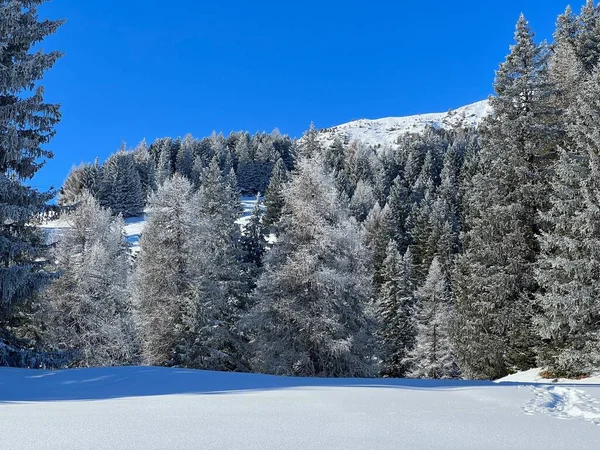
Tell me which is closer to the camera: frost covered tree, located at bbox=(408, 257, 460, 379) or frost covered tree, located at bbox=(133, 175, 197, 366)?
frost covered tree, located at bbox=(133, 175, 197, 366)

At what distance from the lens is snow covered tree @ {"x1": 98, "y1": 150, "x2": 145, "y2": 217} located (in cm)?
7856

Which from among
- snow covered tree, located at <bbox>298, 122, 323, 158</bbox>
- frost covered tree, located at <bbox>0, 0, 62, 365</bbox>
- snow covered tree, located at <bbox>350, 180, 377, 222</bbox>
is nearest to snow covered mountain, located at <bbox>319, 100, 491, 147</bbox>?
snow covered tree, located at <bbox>298, 122, 323, 158</bbox>

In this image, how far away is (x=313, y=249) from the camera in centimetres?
1653

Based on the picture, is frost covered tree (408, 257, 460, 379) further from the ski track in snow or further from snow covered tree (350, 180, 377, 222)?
snow covered tree (350, 180, 377, 222)

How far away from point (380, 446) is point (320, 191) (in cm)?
1408

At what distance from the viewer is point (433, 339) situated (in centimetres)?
3262

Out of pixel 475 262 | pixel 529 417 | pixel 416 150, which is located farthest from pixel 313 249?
pixel 416 150

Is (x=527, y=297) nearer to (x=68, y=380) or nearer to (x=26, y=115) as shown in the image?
(x=68, y=380)

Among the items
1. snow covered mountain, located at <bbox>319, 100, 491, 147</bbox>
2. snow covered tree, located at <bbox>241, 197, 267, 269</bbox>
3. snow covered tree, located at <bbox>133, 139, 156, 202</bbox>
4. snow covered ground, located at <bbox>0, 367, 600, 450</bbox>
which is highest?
snow covered mountain, located at <bbox>319, 100, 491, 147</bbox>

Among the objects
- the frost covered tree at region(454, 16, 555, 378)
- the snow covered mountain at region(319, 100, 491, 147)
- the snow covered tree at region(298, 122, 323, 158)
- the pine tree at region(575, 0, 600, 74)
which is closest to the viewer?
the frost covered tree at region(454, 16, 555, 378)

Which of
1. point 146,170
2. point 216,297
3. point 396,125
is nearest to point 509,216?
point 216,297

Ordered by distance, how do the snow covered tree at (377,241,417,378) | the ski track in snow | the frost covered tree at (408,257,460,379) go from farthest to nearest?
1. the snow covered tree at (377,241,417,378)
2. the frost covered tree at (408,257,460,379)
3. the ski track in snow

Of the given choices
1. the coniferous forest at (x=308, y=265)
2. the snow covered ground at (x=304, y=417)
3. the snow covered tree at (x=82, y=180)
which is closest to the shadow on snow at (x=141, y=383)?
the snow covered ground at (x=304, y=417)

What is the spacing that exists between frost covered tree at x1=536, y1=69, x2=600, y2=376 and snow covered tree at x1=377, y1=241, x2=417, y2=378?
20552 millimetres
